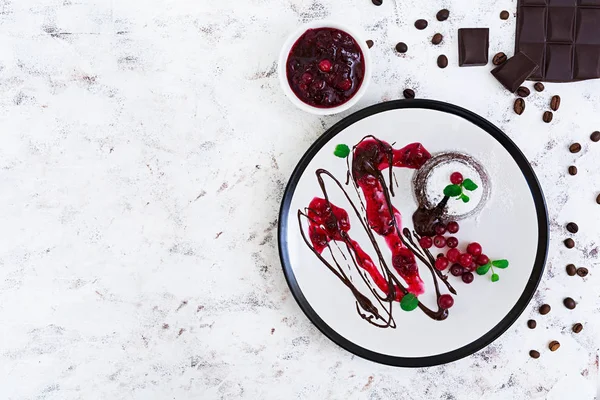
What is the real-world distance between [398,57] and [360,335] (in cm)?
76

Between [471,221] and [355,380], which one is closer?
[471,221]

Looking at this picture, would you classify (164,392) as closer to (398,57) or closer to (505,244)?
(505,244)

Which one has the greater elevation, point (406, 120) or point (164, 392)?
point (406, 120)

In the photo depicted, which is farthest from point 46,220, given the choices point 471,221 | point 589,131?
point 589,131

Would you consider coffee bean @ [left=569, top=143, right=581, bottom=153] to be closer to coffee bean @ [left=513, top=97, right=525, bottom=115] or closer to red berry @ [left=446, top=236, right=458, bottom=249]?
coffee bean @ [left=513, top=97, right=525, bottom=115]

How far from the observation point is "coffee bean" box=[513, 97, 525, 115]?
1.51 m

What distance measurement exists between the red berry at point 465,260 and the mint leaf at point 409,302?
156mm

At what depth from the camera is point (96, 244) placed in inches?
61.5

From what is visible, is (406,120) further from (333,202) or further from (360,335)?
(360,335)

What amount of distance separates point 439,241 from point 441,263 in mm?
59

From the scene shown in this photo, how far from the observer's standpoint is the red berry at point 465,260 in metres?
1.45

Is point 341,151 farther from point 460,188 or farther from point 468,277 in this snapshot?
point 468,277

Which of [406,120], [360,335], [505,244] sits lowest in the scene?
[360,335]

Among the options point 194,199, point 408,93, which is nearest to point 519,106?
point 408,93
